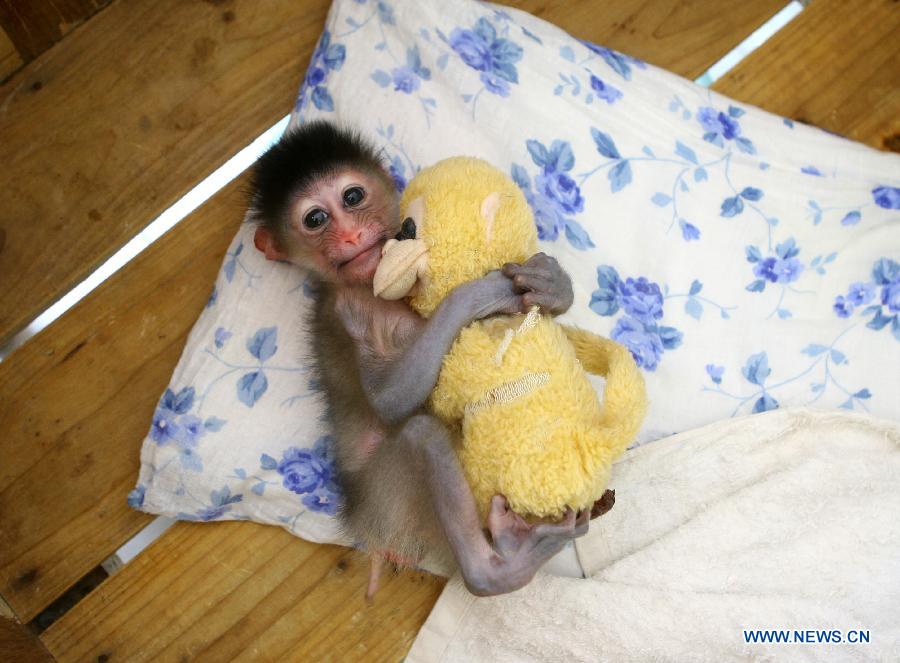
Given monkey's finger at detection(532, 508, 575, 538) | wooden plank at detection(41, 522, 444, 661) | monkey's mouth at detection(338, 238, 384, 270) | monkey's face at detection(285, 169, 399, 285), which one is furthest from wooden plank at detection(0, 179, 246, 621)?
monkey's finger at detection(532, 508, 575, 538)

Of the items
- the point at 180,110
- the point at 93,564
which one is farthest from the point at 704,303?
the point at 93,564

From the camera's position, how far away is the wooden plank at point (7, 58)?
1903 mm

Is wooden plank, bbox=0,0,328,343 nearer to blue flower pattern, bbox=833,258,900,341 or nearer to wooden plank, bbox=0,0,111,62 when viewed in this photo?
wooden plank, bbox=0,0,111,62

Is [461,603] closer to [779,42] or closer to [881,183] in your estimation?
[881,183]

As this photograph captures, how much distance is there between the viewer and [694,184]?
1.83 meters

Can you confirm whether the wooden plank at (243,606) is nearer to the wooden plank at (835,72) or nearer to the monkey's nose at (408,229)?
the monkey's nose at (408,229)

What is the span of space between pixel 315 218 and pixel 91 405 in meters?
0.74

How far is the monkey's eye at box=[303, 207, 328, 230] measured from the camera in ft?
4.91

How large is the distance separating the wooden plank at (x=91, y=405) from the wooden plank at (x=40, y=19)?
552mm

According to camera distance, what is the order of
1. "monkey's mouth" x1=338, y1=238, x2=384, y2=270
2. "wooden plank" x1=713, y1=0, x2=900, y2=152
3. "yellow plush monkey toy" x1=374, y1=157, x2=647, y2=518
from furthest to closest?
"wooden plank" x1=713, y1=0, x2=900, y2=152, "monkey's mouth" x1=338, y1=238, x2=384, y2=270, "yellow plush monkey toy" x1=374, y1=157, x2=647, y2=518

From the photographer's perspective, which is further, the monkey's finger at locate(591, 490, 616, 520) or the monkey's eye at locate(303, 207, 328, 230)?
the monkey's eye at locate(303, 207, 328, 230)

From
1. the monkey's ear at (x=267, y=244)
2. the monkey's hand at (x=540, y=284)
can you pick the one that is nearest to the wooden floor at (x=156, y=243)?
the monkey's ear at (x=267, y=244)

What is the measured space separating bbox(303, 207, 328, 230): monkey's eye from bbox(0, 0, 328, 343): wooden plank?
20.3 inches

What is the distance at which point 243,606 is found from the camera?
5.74 feet
